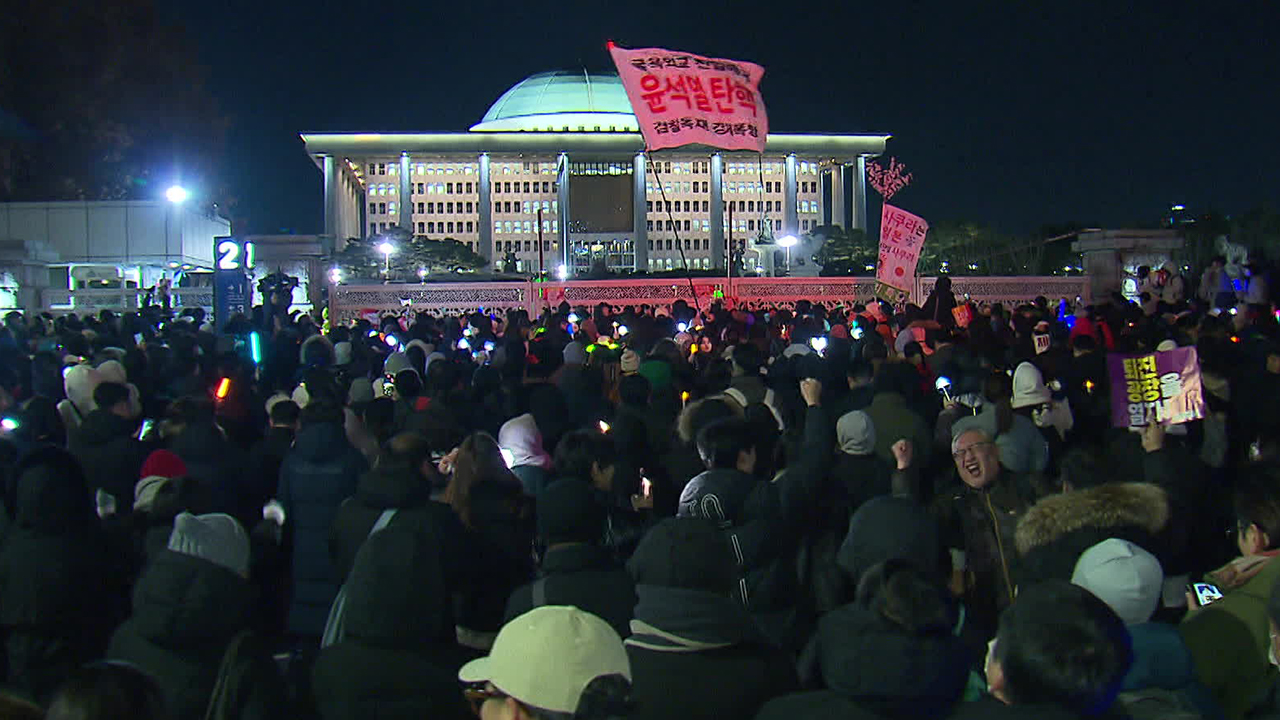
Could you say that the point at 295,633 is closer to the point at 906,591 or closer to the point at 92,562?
the point at 92,562

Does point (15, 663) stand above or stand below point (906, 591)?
below

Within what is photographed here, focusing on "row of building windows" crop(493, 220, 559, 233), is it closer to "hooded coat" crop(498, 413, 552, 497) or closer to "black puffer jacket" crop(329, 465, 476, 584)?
"hooded coat" crop(498, 413, 552, 497)

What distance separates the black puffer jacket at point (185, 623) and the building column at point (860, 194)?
3327 inches

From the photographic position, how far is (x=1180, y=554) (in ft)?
15.2

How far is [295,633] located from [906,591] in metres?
3.62

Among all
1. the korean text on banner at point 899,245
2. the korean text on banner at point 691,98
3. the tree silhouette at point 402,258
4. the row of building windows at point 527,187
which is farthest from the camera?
the row of building windows at point 527,187

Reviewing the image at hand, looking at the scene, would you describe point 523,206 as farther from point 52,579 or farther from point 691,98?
point 52,579

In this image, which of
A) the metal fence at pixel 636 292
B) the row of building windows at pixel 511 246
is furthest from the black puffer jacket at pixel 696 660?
the row of building windows at pixel 511 246

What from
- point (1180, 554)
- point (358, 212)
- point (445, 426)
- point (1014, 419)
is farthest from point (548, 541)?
point (358, 212)

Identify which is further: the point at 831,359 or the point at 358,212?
the point at 358,212

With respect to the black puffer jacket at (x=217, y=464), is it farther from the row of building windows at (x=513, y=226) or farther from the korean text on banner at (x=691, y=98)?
the row of building windows at (x=513, y=226)

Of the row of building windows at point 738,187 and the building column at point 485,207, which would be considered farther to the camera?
the row of building windows at point 738,187

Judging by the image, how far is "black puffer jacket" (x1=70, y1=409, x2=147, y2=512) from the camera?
5988 millimetres

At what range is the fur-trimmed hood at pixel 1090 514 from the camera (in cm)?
375
